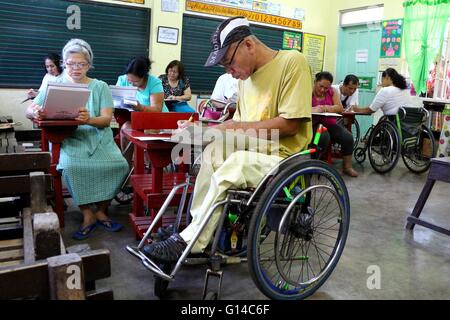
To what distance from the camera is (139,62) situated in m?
3.00

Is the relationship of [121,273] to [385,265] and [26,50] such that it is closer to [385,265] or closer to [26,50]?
[385,265]

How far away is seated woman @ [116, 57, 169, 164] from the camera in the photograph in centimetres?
299

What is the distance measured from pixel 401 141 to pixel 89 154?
344cm

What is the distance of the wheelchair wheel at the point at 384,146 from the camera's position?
447 centimetres

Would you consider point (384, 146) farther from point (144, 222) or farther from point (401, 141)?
point (144, 222)

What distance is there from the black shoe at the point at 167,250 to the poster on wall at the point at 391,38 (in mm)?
5738

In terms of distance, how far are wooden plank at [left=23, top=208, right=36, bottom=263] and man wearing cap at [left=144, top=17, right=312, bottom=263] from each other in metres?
0.48

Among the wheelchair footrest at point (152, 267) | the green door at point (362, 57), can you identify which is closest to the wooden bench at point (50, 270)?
the wheelchair footrest at point (152, 267)

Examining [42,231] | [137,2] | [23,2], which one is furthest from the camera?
[137,2]

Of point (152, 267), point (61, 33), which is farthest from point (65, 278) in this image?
point (61, 33)

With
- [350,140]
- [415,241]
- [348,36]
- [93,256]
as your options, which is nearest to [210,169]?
[93,256]

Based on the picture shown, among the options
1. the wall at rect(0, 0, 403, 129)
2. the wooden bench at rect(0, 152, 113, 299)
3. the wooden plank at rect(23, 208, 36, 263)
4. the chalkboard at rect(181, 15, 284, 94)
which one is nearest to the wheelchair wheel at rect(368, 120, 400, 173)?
the wall at rect(0, 0, 403, 129)

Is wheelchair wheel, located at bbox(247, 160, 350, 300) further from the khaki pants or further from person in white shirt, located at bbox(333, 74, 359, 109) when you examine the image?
person in white shirt, located at bbox(333, 74, 359, 109)

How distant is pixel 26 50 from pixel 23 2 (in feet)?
1.79
